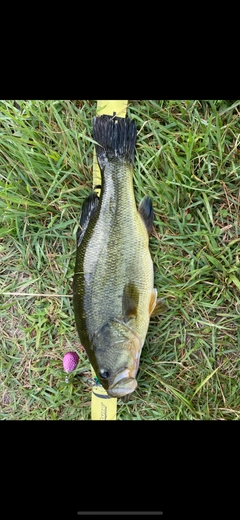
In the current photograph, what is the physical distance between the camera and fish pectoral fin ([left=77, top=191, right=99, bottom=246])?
236 centimetres

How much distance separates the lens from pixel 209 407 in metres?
2.45

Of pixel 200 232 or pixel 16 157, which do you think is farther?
pixel 16 157

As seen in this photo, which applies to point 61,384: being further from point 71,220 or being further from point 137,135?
point 137,135

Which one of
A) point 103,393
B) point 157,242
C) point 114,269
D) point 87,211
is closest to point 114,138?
point 87,211

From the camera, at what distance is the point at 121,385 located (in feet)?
7.09

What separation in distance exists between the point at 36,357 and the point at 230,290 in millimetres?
1447

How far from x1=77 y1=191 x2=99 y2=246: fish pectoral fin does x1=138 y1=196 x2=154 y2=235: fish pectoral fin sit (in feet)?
0.98

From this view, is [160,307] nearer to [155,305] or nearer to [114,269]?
[155,305]

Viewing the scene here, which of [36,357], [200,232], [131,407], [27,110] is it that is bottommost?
[131,407]

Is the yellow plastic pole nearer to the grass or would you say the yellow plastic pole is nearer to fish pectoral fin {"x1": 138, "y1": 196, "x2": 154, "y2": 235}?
the grass

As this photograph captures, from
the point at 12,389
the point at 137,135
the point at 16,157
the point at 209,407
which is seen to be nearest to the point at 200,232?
the point at 137,135

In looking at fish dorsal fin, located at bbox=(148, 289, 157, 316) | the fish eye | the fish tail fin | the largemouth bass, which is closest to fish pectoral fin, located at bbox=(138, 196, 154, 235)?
the largemouth bass

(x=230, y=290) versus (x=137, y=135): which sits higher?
(x=137, y=135)

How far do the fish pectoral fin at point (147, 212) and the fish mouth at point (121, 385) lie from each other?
3.04 feet
